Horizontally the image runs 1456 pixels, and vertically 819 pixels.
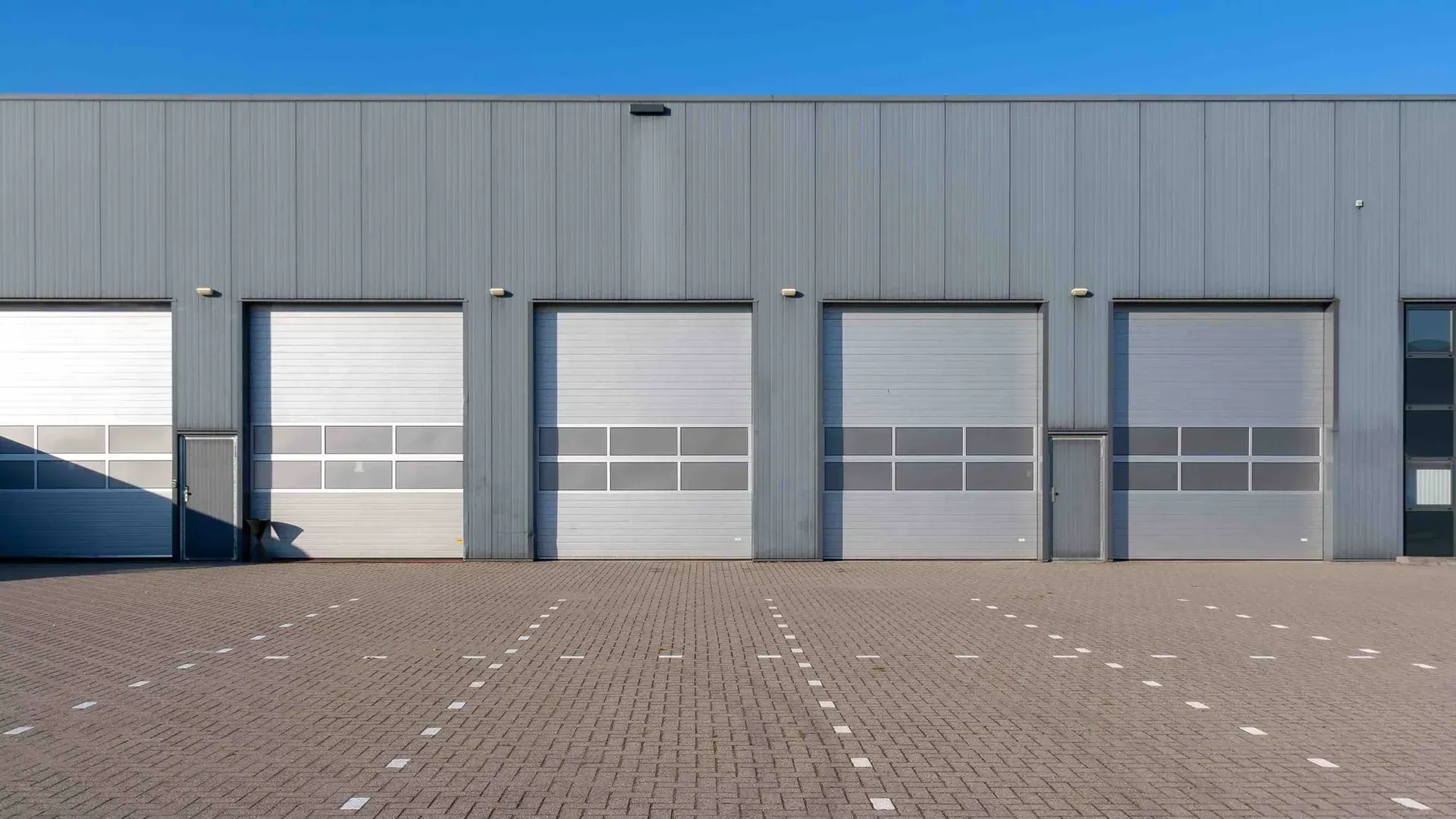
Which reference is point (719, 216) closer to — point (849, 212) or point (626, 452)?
point (849, 212)

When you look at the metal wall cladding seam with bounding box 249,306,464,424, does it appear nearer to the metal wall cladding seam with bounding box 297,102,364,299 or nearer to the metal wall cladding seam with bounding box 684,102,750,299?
the metal wall cladding seam with bounding box 297,102,364,299

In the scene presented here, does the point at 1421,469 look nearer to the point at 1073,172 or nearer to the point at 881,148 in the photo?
the point at 1073,172

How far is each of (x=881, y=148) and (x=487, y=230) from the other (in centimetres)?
802

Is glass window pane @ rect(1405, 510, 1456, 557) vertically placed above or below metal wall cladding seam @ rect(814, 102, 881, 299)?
below

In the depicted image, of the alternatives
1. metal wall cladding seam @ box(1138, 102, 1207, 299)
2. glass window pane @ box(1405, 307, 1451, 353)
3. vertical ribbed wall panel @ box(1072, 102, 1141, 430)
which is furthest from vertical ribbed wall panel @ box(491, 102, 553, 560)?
glass window pane @ box(1405, 307, 1451, 353)

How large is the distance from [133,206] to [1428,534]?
2658cm

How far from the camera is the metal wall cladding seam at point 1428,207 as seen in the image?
1862cm

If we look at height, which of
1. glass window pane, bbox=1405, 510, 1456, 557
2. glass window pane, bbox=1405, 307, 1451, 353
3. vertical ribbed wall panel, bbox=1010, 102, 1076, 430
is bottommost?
glass window pane, bbox=1405, 510, 1456, 557

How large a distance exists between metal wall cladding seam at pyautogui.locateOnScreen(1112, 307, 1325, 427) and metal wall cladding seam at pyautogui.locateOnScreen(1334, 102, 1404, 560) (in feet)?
2.60

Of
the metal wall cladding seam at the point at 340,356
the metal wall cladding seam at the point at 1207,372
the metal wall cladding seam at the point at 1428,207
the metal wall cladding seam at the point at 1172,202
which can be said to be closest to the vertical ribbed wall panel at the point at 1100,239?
the metal wall cladding seam at the point at 1172,202

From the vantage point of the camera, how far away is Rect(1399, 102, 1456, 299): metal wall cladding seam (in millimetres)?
18625

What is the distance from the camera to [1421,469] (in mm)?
18656

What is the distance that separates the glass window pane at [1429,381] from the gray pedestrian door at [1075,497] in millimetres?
6407

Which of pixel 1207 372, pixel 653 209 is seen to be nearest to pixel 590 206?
pixel 653 209
